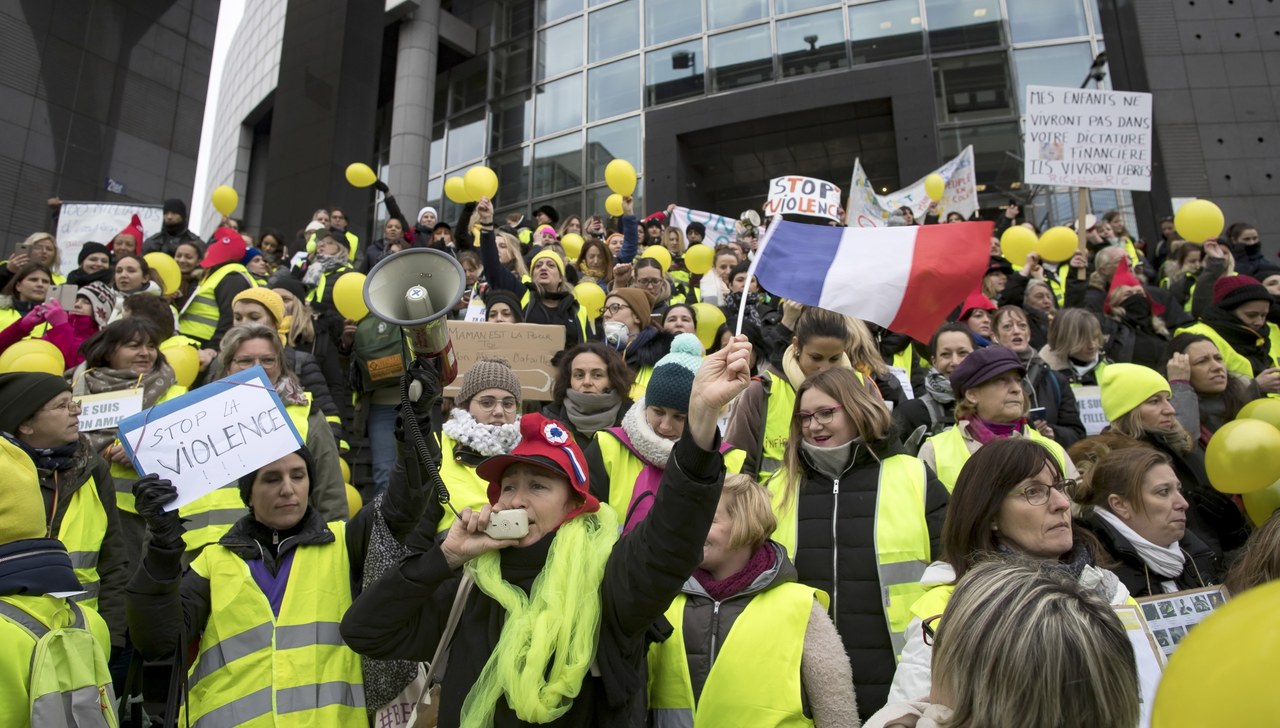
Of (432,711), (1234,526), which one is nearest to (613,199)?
(1234,526)

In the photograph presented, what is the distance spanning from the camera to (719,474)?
2.05 metres

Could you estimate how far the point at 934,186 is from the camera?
45.0 ft

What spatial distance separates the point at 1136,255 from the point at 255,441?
1088 centimetres

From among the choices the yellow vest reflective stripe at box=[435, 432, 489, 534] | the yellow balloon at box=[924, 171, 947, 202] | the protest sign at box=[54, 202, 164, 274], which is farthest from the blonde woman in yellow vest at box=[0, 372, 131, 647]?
the yellow balloon at box=[924, 171, 947, 202]

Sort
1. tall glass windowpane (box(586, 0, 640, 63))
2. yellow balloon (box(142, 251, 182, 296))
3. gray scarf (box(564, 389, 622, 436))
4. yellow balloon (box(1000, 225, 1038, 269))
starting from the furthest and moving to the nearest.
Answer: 1. tall glass windowpane (box(586, 0, 640, 63))
2. yellow balloon (box(1000, 225, 1038, 269))
3. yellow balloon (box(142, 251, 182, 296))
4. gray scarf (box(564, 389, 622, 436))

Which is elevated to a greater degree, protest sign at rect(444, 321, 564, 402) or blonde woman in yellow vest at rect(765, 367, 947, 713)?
protest sign at rect(444, 321, 564, 402)

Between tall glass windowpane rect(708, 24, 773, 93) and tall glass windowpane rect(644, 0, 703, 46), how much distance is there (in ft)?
3.16

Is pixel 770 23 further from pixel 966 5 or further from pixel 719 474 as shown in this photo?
pixel 719 474

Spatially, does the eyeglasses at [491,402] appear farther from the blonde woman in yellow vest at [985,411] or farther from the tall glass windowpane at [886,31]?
the tall glass windowpane at [886,31]

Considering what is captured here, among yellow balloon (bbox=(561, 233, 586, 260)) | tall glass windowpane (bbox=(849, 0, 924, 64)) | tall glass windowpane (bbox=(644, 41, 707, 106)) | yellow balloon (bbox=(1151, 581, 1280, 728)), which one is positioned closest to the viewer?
yellow balloon (bbox=(1151, 581, 1280, 728))

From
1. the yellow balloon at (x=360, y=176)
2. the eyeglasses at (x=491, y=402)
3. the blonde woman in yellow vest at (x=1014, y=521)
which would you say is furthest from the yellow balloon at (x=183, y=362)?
the yellow balloon at (x=360, y=176)

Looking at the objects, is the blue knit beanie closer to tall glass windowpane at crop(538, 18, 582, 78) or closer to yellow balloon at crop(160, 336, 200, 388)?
yellow balloon at crop(160, 336, 200, 388)

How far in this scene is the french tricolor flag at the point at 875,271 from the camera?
3.35 metres

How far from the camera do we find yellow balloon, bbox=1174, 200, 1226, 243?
8.87m
